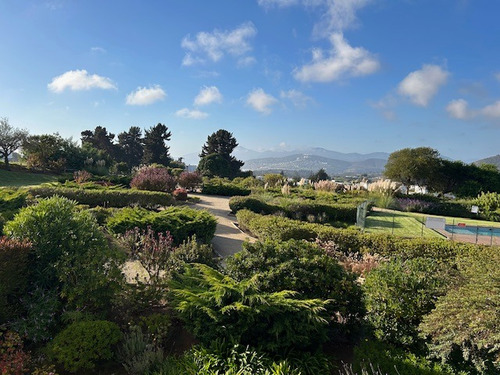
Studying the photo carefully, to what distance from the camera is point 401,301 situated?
12.5 feet

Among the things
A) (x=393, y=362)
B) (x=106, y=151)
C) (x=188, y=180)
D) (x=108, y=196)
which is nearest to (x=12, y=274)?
(x=393, y=362)

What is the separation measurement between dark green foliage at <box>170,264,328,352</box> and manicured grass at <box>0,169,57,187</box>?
24573 mm

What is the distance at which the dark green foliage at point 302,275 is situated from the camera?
12.8 feet

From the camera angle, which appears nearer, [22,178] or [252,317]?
[252,317]

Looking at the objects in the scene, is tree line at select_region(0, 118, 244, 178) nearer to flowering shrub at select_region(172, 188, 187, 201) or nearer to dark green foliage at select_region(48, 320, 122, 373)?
flowering shrub at select_region(172, 188, 187, 201)

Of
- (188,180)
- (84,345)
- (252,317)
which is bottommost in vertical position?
(84,345)

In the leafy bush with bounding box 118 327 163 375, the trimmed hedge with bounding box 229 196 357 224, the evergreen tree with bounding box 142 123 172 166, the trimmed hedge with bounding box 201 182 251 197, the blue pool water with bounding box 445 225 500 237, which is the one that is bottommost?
the leafy bush with bounding box 118 327 163 375

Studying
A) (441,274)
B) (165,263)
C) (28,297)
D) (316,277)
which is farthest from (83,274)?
Result: (441,274)

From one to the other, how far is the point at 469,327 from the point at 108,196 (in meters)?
13.1

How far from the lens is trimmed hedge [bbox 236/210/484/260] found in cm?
735

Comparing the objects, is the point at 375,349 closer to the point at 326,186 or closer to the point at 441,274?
the point at 441,274

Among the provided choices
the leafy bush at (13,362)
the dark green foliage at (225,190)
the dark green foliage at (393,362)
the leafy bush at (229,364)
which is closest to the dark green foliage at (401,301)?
the dark green foliage at (393,362)

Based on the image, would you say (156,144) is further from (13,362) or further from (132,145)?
(13,362)

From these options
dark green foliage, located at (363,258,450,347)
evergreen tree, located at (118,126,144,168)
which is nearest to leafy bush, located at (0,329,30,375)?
dark green foliage, located at (363,258,450,347)
